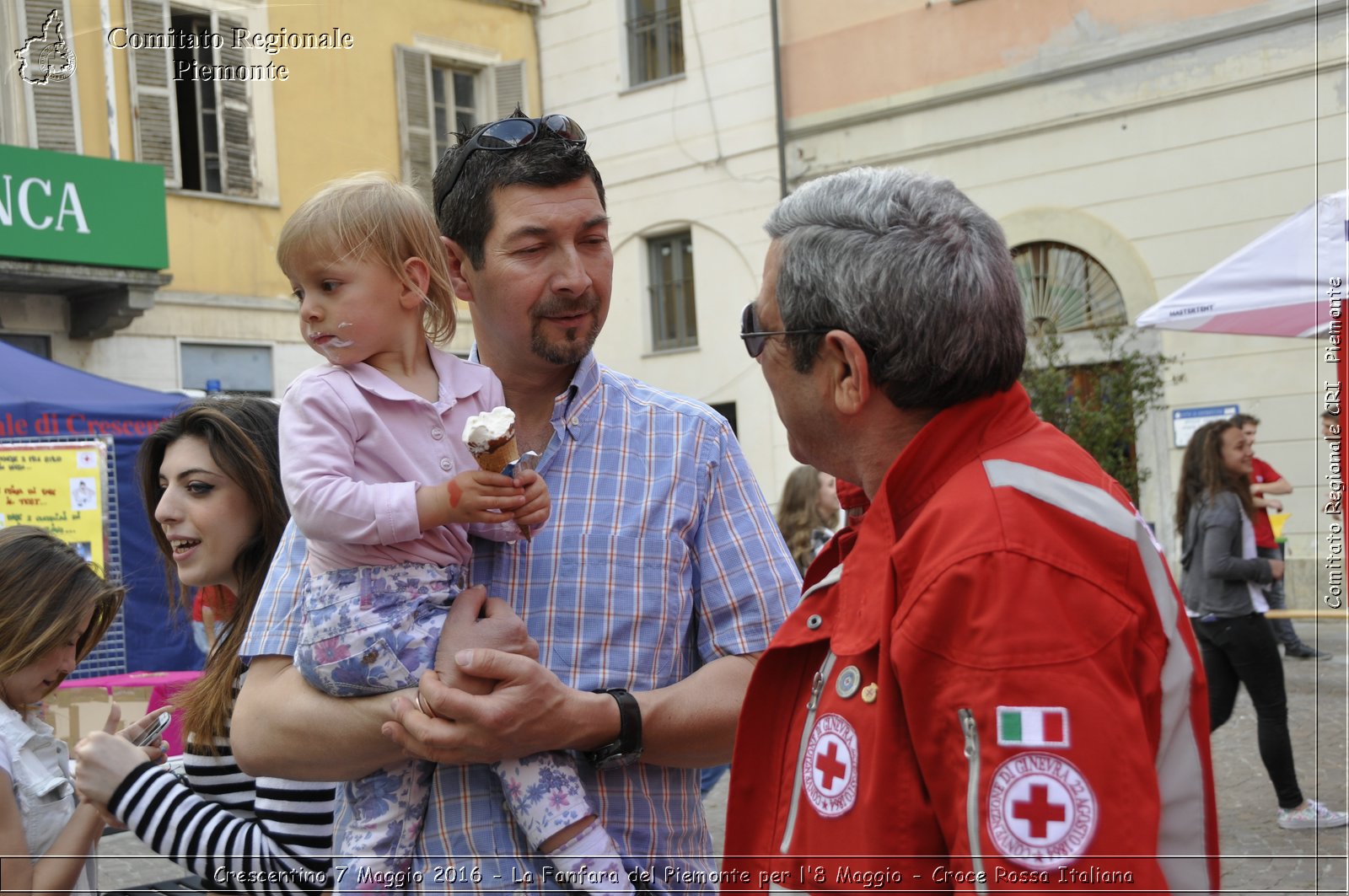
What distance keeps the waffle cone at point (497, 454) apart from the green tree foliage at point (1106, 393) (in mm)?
11157

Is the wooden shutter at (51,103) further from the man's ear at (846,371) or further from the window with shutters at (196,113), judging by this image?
the man's ear at (846,371)

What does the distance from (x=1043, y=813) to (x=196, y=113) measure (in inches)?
623

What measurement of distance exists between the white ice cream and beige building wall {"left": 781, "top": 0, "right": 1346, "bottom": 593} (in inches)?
470

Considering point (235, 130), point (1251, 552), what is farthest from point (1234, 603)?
point (235, 130)

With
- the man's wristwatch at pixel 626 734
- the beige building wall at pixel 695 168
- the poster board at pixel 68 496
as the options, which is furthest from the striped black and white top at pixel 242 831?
the beige building wall at pixel 695 168

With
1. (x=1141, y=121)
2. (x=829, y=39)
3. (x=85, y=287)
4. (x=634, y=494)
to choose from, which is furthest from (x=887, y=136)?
(x=634, y=494)

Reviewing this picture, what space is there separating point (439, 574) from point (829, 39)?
15.4 metres

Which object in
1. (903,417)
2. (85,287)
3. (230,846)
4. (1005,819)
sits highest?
(85,287)

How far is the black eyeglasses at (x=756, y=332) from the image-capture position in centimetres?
173

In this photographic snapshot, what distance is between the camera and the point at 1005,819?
138 cm

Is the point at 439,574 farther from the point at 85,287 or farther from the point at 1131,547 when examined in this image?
the point at 85,287

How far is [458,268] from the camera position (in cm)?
242

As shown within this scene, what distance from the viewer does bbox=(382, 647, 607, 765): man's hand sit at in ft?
6.17

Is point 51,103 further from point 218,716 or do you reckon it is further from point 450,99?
point 218,716
